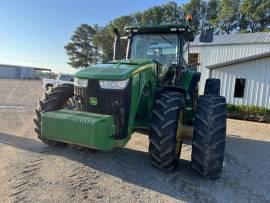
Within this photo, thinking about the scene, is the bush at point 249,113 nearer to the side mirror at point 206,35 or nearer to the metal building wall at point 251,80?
the metal building wall at point 251,80

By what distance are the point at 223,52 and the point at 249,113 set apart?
8883mm

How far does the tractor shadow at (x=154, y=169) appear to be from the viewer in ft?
12.7

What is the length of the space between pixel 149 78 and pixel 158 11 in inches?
1688

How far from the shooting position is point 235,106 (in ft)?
43.2

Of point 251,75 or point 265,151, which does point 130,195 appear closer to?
point 265,151

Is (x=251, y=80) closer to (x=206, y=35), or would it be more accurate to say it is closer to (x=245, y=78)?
(x=245, y=78)

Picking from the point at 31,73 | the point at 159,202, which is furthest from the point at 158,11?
the point at 159,202

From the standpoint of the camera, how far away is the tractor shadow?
12.7ft

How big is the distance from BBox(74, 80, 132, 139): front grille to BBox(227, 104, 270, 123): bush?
9829mm

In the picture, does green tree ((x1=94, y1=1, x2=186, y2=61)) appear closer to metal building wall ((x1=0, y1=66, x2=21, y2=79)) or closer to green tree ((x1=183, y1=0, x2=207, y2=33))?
green tree ((x1=183, y1=0, x2=207, y2=33))

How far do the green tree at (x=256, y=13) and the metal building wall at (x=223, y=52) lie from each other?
59.4ft

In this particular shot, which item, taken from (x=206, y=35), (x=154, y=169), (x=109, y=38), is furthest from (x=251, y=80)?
(x=109, y=38)

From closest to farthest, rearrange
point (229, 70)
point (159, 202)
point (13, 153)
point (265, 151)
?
point (159, 202) → point (13, 153) → point (265, 151) → point (229, 70)

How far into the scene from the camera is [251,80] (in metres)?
13.6
